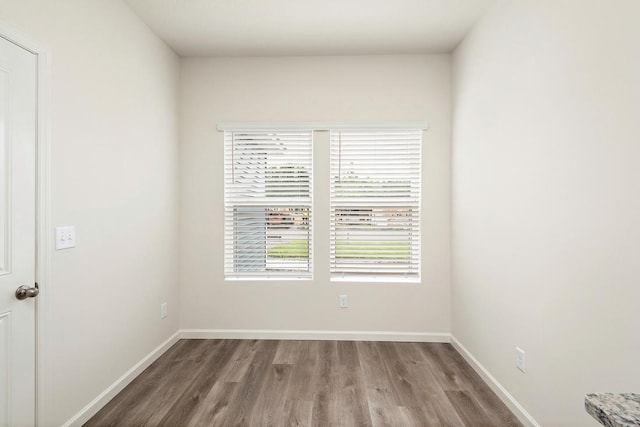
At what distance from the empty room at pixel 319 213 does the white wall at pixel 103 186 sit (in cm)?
2

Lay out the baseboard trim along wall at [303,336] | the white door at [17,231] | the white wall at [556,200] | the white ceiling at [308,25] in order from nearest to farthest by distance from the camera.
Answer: the white wall at [556,200], the white door at [17,231], the white ceiling at [308,25], the baseboard trim along wall at [303,336]

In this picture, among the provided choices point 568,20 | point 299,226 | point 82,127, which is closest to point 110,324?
point 82,127

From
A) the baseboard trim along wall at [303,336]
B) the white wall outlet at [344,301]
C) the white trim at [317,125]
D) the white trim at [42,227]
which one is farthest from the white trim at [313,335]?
the white trim at [317,125]

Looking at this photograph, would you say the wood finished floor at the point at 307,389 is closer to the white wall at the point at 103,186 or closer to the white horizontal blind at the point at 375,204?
the white wall at the point at 103,186

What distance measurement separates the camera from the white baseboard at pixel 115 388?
1.91m

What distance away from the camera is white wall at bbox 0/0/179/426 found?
1750 mm

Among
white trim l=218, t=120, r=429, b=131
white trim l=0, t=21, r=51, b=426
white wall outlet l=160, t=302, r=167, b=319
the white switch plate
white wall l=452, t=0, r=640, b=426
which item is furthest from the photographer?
white trim l=218, t=120, r=429, b=131

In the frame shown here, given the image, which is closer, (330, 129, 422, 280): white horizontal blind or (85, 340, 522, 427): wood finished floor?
(85, 340, 522, 427): wood finished floor

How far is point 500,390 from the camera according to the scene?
7.13 feet

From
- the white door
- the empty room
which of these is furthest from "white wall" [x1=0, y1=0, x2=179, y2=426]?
the white door

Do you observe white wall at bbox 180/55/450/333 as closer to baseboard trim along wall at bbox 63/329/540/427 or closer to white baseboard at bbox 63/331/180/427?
baseboard trim along wall at bbox 63/329/540/427

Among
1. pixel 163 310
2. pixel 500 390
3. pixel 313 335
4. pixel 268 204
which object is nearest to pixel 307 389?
pixel 313 335

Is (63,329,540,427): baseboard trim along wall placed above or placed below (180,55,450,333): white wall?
below

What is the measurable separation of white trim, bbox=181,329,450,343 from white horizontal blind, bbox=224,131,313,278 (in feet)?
1.85
